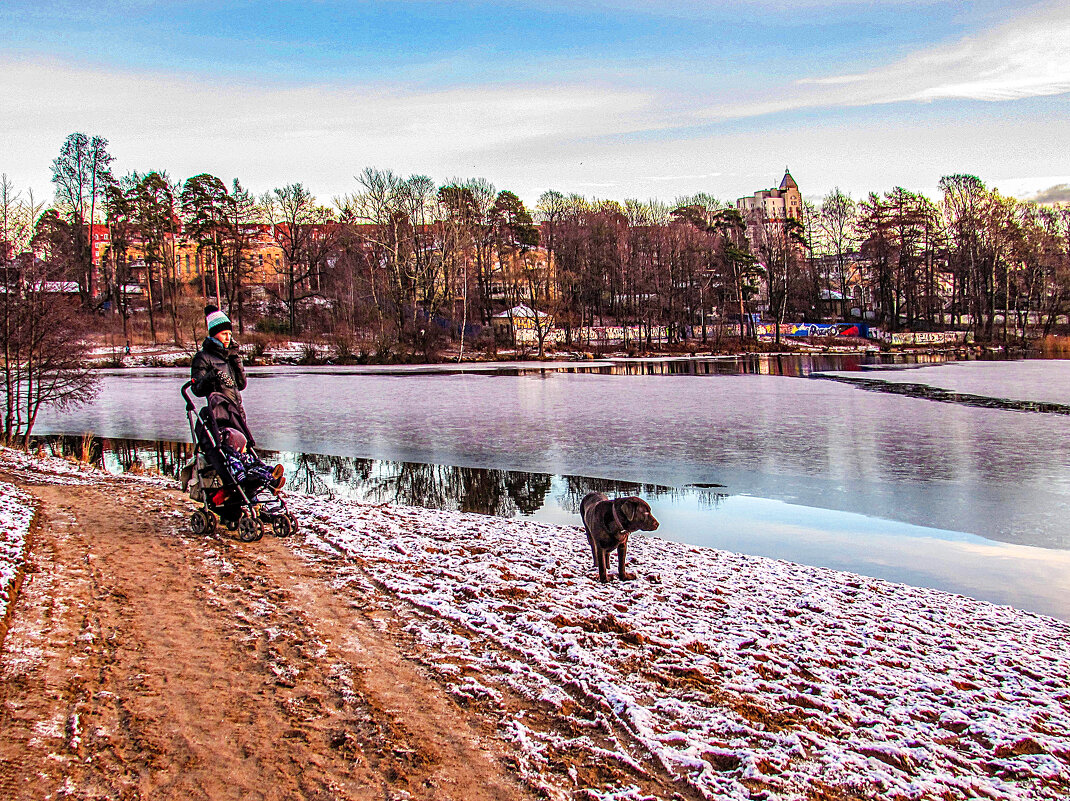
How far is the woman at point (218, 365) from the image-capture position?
6.94 metres

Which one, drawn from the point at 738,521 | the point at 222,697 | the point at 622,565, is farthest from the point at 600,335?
the point at 222,697

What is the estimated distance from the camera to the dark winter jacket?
6.93 meters

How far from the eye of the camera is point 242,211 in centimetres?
5778

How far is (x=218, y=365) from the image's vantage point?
705cm

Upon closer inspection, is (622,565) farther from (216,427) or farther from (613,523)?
(216,427)

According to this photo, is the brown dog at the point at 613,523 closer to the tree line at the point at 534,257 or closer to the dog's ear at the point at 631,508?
the dog's ear at the point at 631,508

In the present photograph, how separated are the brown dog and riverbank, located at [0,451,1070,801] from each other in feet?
0.66

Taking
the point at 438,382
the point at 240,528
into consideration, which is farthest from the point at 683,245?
the point at 240,528

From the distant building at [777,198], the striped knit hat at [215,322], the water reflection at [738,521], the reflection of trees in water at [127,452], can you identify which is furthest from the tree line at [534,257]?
the distant building at [777,198]

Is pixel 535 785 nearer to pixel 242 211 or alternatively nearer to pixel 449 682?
pixel 449 682

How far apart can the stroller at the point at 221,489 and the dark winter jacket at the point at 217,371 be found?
134 millimetres

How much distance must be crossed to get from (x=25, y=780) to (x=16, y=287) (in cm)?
1657

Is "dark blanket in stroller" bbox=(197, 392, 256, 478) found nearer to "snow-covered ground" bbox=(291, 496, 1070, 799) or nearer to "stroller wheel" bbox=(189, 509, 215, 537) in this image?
"stroller wheel" bbox=(189, 509, 215, 537)

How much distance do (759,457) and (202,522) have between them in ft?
29.1
